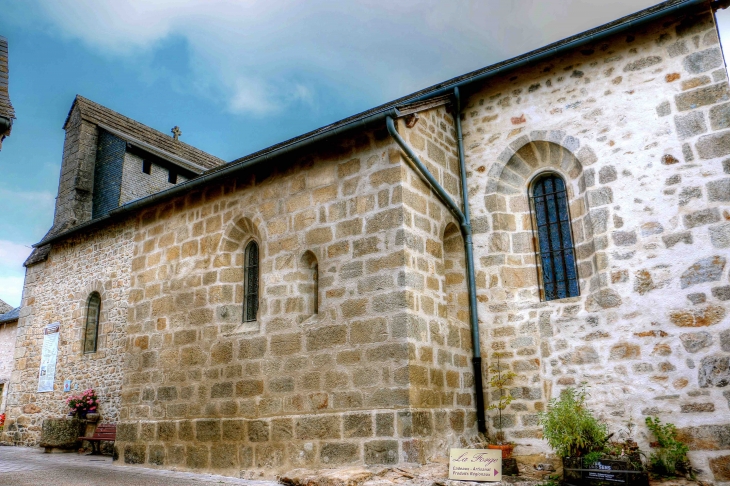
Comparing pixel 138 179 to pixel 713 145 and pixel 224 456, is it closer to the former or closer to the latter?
pixel 224 456

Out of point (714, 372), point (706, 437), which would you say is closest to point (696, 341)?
point (714, 372)

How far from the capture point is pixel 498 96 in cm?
860

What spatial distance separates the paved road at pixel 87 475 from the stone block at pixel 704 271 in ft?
17.1

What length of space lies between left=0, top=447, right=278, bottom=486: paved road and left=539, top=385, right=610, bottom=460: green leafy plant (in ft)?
10.5

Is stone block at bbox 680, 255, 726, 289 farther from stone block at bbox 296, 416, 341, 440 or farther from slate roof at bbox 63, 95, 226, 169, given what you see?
slate roof at bbox 63, 95, 226, 169

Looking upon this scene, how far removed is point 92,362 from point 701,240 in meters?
11.3

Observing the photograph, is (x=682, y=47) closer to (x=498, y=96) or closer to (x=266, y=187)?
(x=498, y=96)

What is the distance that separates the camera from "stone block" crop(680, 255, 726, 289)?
6535 mm

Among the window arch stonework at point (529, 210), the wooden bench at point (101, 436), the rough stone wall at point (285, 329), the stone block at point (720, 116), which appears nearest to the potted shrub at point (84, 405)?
the wooden bench at point (101, 436)

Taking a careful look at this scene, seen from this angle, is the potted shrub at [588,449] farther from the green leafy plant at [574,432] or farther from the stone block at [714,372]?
the stone block at [714,372]

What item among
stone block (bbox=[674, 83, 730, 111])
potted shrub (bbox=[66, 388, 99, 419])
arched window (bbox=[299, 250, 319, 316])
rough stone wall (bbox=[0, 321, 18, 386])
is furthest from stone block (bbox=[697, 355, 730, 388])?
rough stone wall (bbox=[0, 321, 18, 386])

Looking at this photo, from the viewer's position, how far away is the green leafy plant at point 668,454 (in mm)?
6148

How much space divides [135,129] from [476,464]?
15215 mm

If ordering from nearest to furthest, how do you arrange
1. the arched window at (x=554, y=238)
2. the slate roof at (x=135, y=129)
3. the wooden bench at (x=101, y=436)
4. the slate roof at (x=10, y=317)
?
the arched window at (x=554, y=238) < the wooden bench at (x=101, y=436) < the slate roof at (x=10, y=317) < the slate roof at (x=135, y=129)
